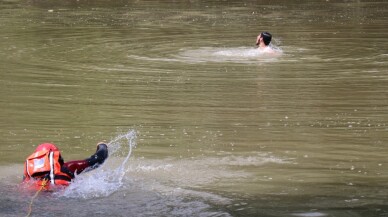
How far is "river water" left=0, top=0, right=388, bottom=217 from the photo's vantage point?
9428mm

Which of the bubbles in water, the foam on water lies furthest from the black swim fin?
the bubbles in water

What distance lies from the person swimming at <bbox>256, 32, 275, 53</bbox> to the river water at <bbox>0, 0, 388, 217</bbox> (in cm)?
17

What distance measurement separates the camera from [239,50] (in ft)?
69.6

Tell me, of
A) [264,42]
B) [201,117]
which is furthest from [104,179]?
[264,42]

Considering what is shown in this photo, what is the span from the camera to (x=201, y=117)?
13.4 meters

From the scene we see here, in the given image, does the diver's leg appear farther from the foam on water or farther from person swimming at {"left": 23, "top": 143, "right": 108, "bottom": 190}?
person swimming at {"left": 23, "top": 143, "right": 108, "bottom": 190}

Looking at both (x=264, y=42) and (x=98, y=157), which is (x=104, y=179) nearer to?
(x=98, y=157)

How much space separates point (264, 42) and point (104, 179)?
412 inches

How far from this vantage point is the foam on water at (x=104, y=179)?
9.51 m

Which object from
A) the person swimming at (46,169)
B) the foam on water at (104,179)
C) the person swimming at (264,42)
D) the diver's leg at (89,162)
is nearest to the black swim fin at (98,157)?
the diver's leg at (89,162)

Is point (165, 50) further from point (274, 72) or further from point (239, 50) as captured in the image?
point (274, 72)

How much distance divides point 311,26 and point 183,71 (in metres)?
9.58

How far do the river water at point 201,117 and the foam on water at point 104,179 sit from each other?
2cm

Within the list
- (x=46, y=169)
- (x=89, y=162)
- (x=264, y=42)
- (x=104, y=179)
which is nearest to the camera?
(x=46, y=169)
